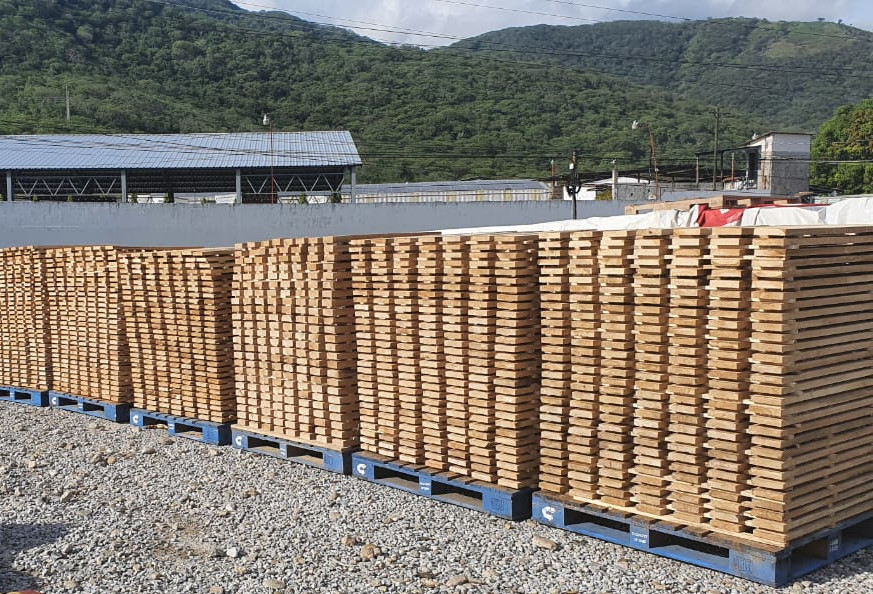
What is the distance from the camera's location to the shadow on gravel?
233 inches

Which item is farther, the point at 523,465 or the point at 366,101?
the point at 366,101

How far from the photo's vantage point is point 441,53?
328 feet

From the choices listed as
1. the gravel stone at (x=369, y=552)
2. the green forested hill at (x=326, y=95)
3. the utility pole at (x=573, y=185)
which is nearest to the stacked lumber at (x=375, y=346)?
the gravel stone at (x=369, y=552)

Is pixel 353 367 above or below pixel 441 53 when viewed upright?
below

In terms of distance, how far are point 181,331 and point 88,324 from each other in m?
2.11

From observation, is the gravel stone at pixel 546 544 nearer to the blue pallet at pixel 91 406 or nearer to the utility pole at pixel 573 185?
the blue pallet at pixel 91 406

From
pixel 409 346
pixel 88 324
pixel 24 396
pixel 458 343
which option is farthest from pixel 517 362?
pixel 24 396

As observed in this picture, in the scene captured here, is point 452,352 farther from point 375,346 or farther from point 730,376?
point 730,376

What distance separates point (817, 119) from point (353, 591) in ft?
378

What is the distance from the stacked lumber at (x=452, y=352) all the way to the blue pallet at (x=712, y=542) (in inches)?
21.3

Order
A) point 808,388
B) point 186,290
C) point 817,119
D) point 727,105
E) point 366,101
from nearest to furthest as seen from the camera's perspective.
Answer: point 808,388 → point 186,290 → point 366,101 → point 817,119 → point 727,105

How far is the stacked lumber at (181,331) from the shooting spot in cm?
976

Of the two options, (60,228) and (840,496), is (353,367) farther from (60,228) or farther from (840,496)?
(60,228)

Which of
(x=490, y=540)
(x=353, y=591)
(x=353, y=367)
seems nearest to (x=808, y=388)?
(x=490, y=540)
